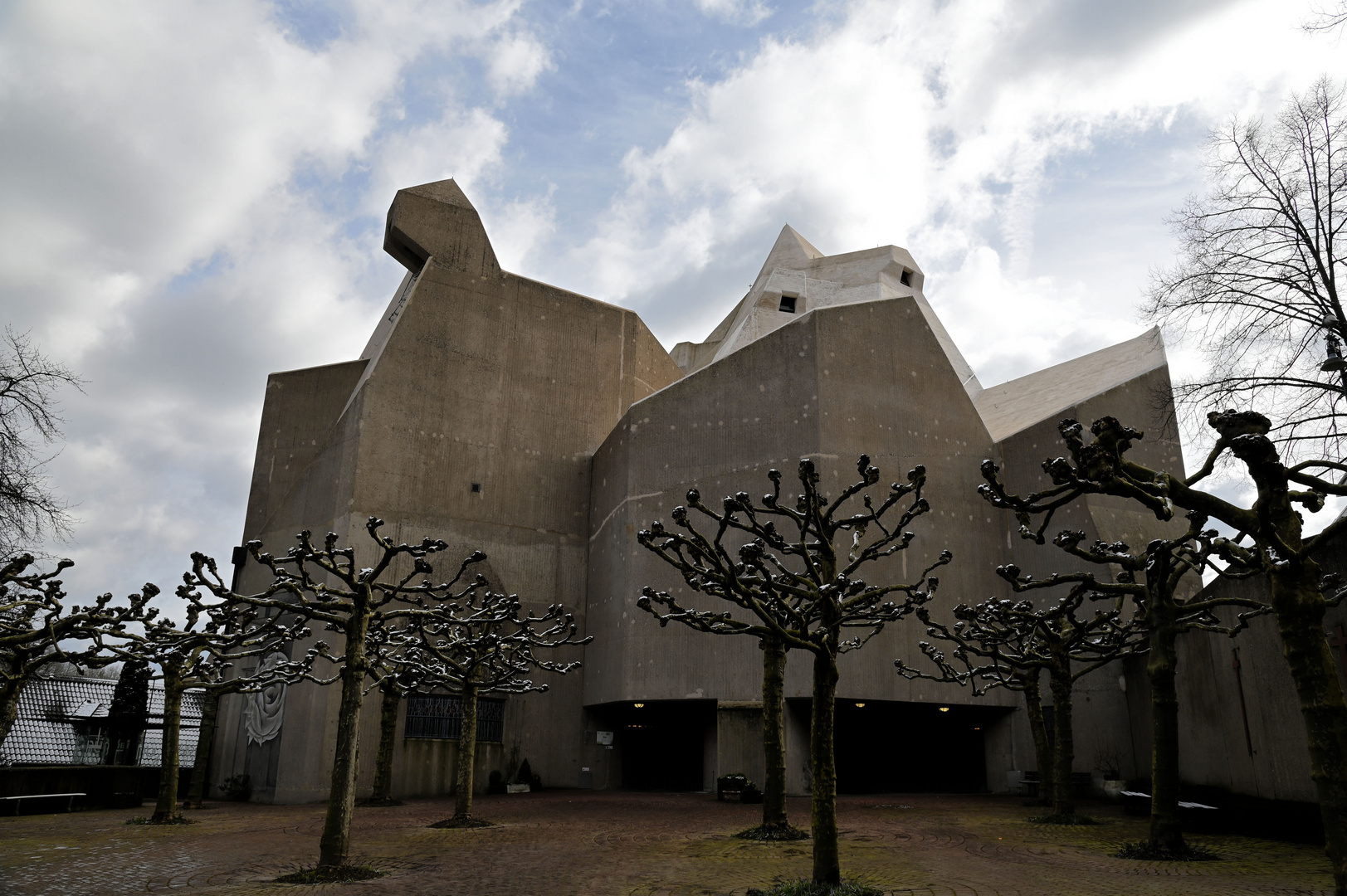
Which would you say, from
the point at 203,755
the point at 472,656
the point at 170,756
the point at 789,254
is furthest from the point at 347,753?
the point at 789,254

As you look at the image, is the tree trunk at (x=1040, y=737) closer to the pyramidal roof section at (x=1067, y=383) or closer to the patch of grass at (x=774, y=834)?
the patch of grass at (x=774, y=834)

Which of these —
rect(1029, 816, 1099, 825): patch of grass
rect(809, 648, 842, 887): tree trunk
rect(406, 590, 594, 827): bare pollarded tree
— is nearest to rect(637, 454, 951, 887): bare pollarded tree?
rect(809, 648, 842, 887): tree trunk

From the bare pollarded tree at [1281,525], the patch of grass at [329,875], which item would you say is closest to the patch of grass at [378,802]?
the patch of grass at [329,875]

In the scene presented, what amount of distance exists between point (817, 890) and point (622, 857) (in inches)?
179

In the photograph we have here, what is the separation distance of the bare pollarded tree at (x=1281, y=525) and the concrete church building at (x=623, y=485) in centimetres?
1761

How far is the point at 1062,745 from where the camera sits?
1695cm

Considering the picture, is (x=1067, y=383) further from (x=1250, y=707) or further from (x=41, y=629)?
(x=41, y=629)

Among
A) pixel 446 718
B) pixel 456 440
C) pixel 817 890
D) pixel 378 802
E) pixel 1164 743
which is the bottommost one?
pixel 378 802

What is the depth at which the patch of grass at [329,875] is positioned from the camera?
10586 millimetres

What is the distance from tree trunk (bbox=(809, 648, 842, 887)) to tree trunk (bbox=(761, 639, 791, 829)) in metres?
4.50

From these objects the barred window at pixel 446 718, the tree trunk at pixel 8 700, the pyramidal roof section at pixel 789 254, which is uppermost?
the pyramidal roof section at pixel 789 254

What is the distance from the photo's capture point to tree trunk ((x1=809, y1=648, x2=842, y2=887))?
9172 millimetres

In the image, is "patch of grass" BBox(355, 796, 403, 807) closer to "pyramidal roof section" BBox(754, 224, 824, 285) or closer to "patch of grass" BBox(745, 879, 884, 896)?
"patch of grass" BBox(745, 879, 884, 896)

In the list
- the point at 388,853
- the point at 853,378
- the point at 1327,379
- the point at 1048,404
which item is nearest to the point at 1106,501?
the point at 1048,404
